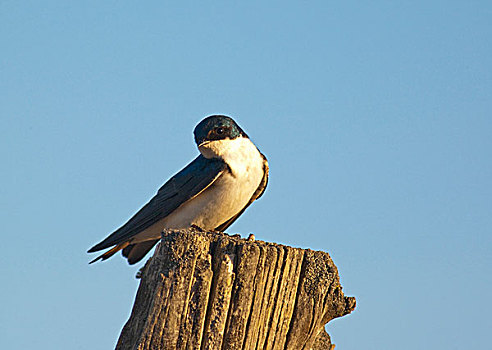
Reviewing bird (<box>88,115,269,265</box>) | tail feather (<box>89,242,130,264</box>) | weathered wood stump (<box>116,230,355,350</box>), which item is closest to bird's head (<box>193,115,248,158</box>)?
bird (<box>88,115,269,265</box>)

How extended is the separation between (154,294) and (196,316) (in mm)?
220

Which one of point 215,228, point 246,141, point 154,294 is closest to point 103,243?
point 215,228

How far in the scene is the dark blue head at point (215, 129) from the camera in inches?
259

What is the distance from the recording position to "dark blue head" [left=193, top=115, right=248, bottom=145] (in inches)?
259

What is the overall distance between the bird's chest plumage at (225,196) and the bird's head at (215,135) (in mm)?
59

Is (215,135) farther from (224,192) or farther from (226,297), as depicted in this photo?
(226,297)

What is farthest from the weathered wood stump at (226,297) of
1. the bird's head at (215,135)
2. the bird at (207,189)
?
the bird's head at (215,135)

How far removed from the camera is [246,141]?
680 centimetres

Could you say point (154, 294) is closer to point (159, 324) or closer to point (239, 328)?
point (159, 324)

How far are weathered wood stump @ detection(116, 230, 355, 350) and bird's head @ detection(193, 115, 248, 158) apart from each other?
3.11 metres

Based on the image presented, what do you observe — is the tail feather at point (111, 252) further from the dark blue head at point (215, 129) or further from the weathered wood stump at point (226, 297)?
the weathered wood stump at point (226, 297)

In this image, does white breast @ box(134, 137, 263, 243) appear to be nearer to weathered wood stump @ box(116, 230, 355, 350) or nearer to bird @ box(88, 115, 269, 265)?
bird @ box(88, 115, 269, 265)

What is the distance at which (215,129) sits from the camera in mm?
6613

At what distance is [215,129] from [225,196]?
635 mm
